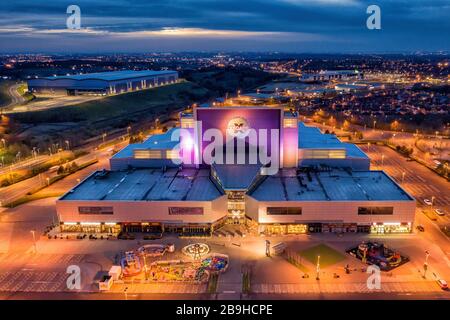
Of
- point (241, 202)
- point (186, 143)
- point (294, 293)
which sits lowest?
point (294, 293)

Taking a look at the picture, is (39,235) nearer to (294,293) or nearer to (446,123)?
(294,293)

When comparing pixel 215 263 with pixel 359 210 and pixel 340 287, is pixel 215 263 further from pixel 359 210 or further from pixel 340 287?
pixel 359 210

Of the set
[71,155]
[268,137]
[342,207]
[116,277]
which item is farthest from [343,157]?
[71,155]

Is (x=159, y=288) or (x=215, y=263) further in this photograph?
(x=215, y=263)

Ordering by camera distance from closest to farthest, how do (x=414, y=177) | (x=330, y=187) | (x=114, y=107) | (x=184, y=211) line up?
(x=184, y=211) < (x=330, y=187) < (x=414, y=177) < (x=114, y=107)

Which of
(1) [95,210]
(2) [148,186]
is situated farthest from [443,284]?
(1) [95,210]

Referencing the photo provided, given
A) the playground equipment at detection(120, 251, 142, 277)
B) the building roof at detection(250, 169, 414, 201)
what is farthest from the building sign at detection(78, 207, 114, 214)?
the building roof at detection(250, 169, 414, 201)
